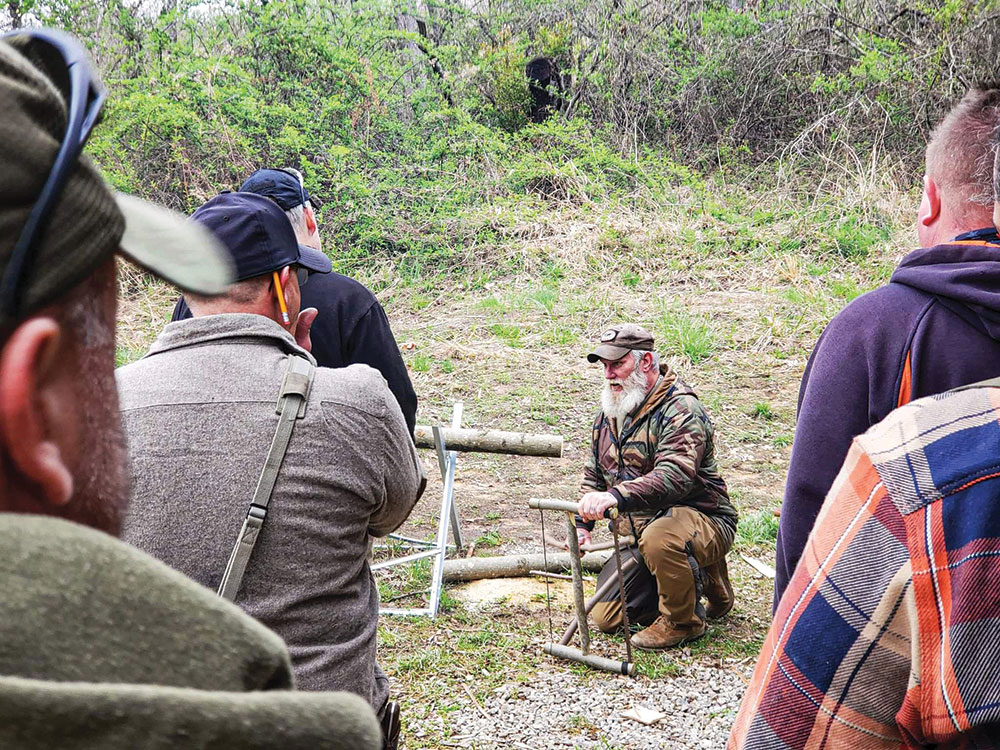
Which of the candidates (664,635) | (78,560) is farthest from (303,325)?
(664,635)

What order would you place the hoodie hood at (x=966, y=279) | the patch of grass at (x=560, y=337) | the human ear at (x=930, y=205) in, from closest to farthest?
the hoodie hood at (x=966, y=279), the human ear at (x=930, y=205), the patch of grass at (x=560, y=337)

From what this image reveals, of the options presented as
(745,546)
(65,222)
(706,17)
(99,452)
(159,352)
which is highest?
(706,17)

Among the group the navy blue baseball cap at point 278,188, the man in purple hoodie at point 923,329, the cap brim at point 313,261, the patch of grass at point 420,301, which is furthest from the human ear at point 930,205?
the patch of grass at point 420,301

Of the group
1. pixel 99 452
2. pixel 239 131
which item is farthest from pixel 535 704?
pixel 239 131

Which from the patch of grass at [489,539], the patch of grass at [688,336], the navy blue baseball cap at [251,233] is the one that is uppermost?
the navy blue baseball cap at [251,233]

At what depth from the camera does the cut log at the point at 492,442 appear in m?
5.67

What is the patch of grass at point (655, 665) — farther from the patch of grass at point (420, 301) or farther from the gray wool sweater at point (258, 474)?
the patch of grass at point (420, 301)

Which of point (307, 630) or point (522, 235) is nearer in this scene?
point (307, 630)

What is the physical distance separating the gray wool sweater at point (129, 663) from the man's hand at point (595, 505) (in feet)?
13.3

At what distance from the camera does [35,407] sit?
2.35 feet

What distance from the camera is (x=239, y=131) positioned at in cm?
1317

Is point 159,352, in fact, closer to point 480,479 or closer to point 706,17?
point 480,479

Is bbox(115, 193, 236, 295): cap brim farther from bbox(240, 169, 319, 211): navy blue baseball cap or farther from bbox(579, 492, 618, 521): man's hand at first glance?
bbox(579, 492, 618, 521): man's hand

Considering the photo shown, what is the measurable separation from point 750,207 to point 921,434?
12.3 metres
